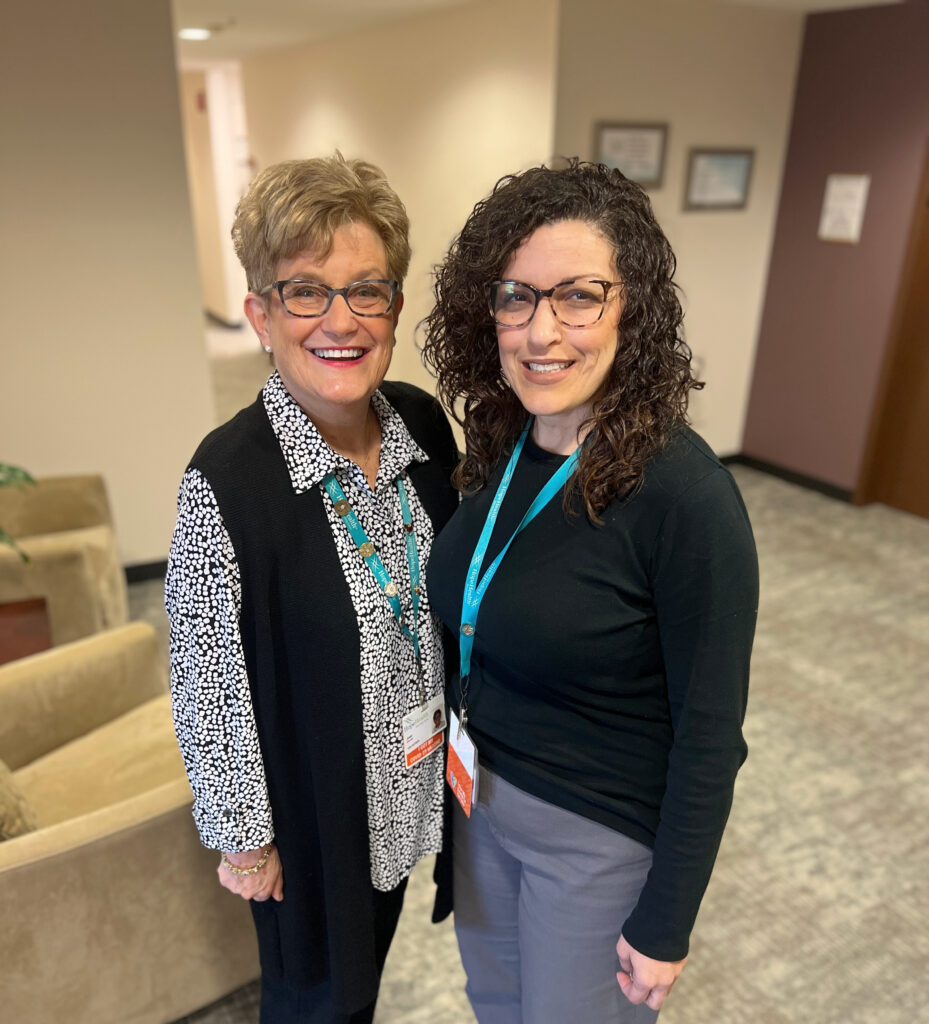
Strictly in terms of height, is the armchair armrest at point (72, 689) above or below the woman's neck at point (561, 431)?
below

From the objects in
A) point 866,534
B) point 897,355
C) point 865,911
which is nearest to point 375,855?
point 865,911

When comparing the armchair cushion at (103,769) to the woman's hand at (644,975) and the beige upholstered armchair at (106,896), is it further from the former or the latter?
the woman's hand at (644,975)

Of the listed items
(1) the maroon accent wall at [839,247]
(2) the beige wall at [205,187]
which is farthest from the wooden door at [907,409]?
(2) the beige wall at [205,187]

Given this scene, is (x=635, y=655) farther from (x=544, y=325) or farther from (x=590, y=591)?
(x=544, y=325)

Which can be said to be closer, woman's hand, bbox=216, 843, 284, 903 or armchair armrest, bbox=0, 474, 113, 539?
woman's hand, bbox=216, 843, 284, 903

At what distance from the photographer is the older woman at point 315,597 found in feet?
3.51

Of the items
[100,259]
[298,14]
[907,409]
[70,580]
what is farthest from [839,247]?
[70,580]

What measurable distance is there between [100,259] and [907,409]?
429cm

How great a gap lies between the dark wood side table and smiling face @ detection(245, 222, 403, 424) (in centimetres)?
203

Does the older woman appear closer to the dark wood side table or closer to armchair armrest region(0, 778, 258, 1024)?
armchair armrest region(0, 778, 258, 1024)

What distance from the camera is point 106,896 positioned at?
1.42 metres

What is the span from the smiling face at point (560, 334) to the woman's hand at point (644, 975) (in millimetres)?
751

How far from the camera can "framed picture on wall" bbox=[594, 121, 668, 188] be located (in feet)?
13.3

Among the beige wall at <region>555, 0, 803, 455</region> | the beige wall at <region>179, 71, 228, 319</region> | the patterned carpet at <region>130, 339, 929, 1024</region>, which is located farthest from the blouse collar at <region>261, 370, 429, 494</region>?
the beige wall at <region>179, 71, 228, 319</region>
